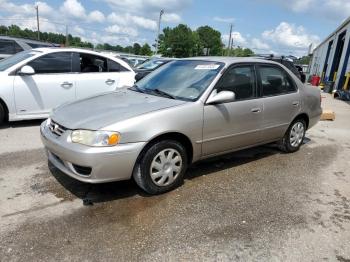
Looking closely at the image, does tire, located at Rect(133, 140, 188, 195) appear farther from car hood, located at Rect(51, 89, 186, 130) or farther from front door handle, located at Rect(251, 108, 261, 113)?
front door handle, located at Rect(251, 108, 261, 113)

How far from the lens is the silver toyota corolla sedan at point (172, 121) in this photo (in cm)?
347

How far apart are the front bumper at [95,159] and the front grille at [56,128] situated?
56 millimetres

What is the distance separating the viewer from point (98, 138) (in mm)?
3408

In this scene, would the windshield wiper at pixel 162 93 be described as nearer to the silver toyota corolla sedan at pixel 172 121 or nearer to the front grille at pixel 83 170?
the silver toyota corolla sedan at pixel 172 121

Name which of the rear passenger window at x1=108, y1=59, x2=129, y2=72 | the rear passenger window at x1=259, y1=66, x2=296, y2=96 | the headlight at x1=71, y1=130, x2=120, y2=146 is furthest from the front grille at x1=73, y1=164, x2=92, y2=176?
the rear passenger window at x1=108, y1=59, x2=129, y2=72

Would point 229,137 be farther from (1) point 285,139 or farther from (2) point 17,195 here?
(2) point 17,195

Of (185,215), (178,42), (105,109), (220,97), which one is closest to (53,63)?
(105,109)

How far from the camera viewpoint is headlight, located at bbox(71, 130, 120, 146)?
340 centimetres

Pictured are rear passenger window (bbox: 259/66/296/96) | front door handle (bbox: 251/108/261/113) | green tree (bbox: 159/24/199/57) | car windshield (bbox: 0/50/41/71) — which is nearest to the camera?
front door handle (bbox: 251/108/261/113)

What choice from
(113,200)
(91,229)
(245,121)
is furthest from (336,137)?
(91,229)

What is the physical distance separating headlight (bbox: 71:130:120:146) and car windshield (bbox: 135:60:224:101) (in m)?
1.12

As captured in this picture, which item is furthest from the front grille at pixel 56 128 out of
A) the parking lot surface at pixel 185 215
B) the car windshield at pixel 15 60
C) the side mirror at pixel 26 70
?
the car windshield at pixel 15 60

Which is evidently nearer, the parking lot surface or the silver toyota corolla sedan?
the parking lot surface

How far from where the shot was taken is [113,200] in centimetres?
377
